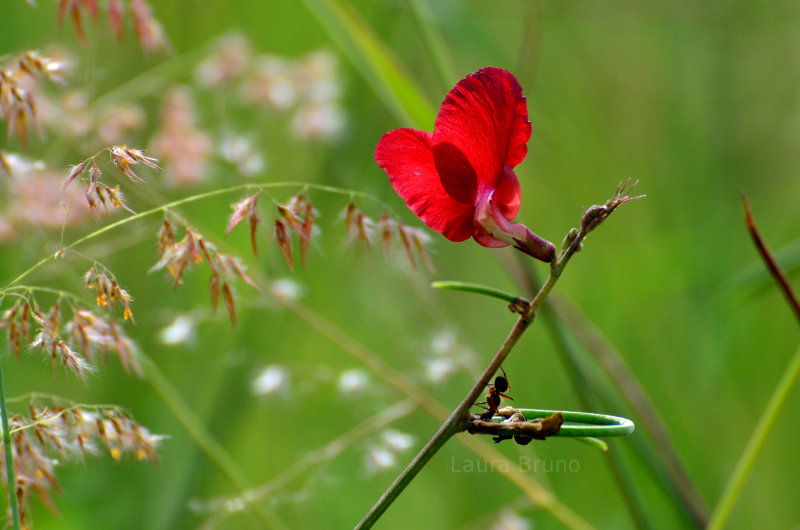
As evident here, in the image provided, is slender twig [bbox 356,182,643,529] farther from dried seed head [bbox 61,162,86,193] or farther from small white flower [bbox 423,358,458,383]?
small white flower [bbox 423,358,458,383]

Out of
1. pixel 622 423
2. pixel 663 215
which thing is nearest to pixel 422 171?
pixel 622 423

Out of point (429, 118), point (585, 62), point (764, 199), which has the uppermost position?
point (585, 62)

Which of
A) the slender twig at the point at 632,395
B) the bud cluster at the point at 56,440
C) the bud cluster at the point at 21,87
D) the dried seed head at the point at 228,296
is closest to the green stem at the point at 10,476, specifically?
the bud cluster at the point at 56,440

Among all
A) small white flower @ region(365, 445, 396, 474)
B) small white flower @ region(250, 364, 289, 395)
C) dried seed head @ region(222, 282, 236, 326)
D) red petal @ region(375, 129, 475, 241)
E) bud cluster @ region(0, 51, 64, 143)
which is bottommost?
small white flower @ region(365, 445, 396, 474)

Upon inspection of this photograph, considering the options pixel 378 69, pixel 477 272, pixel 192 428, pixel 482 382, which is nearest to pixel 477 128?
pixel 482 382

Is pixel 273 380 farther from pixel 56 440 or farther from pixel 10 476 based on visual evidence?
pixel 10 476

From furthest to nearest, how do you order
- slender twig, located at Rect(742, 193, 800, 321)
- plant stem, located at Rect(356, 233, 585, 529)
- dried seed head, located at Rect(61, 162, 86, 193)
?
slender twig, located at Rect(742, 193, 800, 321), dried seed head, located at Rect(61, 162, 86, 193), plant stem, located at Rect(356, 233, 585, 529)

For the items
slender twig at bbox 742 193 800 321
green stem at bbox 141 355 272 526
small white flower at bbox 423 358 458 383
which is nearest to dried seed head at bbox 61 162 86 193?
green stem at bbox 141 355 272 526

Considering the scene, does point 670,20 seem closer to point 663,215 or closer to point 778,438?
point 663,215
